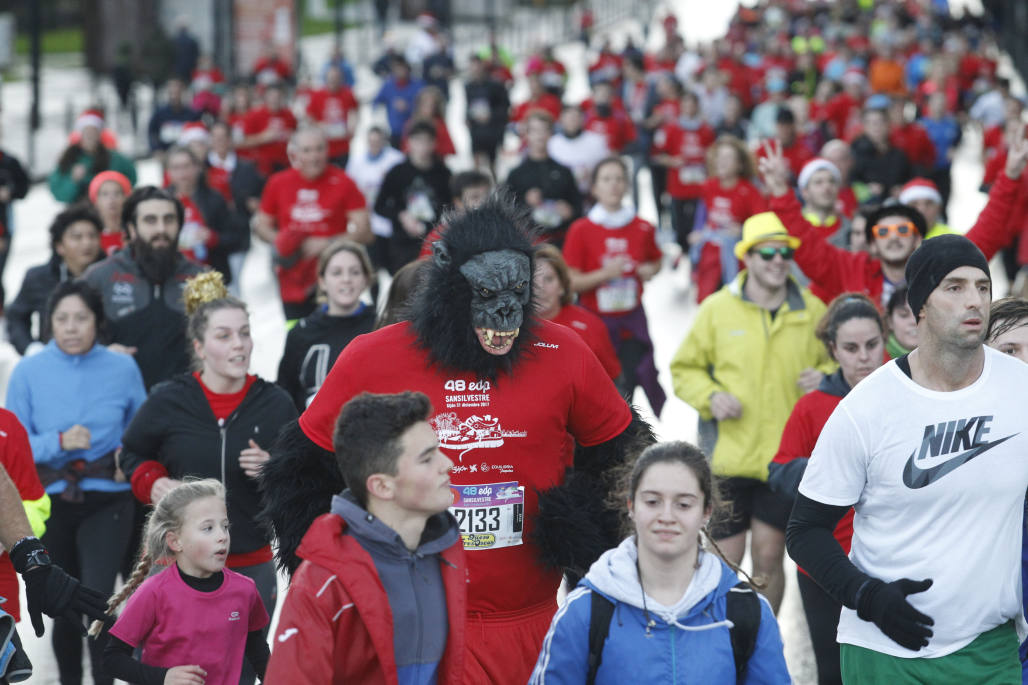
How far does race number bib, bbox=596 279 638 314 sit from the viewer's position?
9.76 metres

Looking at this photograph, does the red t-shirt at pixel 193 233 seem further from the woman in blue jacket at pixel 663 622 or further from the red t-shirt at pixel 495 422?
the woman in blue jacket at pixel 663 622

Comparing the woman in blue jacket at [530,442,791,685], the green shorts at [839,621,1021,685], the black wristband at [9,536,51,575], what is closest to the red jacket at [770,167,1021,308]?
the green shorts at [839,621,1021,685]

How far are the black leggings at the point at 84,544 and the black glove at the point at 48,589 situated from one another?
5.88 ft

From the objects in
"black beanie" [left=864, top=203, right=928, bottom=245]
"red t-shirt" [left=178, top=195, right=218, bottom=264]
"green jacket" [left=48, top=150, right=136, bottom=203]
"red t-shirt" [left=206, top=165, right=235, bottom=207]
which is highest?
"red t-shirt" [left=206, top=165, right=235, bottom=207]

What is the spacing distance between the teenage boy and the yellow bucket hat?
11.4 feet

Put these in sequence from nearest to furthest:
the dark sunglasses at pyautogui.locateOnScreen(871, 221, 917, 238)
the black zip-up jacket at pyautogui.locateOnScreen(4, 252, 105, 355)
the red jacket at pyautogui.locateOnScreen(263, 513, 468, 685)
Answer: the red jacket at pyautogui.locateOnScreen(263, 513, 468, 685) < the dark sunglasses at pyautogui.locateOnScreen(871, 221, 917, 238) < the black zip-up jacket at pyautogui.locateOnScreen(4, 252, 105, 355)

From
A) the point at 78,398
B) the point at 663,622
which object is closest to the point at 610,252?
the point at 78,398

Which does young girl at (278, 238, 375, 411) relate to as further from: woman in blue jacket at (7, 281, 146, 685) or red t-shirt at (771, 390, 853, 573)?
red t-shirt at (771, 390, 853, 573)

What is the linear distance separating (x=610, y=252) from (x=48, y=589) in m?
5.97

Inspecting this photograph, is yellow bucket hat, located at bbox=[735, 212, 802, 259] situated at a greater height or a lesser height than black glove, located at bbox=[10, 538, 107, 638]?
greater

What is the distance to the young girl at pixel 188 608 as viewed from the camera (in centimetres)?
500

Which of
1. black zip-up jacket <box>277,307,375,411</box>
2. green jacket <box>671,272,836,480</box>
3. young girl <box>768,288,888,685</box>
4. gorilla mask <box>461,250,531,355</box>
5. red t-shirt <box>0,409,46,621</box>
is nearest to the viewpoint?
gorilla mask <box>461,250,531,355</box>

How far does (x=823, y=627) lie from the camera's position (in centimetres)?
585

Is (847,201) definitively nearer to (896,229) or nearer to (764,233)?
(896,229)
